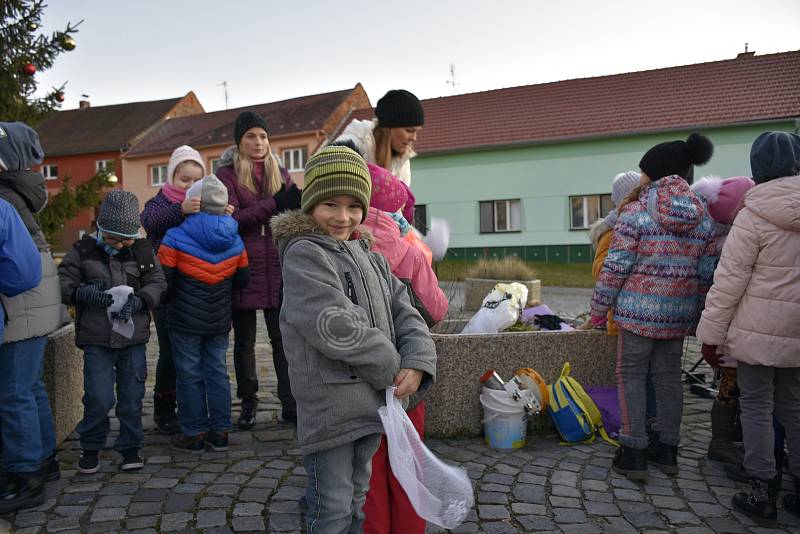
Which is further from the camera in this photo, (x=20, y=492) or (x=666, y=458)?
(x=666, y=458)

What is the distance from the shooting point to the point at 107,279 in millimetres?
3826

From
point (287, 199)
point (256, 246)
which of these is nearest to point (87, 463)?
point (256, 246)

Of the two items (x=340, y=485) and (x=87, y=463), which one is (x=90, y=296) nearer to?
(x=87, y=463)

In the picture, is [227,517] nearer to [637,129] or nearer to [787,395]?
[787,395]

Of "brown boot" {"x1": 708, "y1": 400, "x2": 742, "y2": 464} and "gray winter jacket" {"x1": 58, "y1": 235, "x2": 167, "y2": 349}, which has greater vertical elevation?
"gray winter jacket" {"x1": 58, "y1": 235, "x2": 167, "y2": 349}

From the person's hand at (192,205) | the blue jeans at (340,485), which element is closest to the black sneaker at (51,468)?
the person's hand at (192,205)

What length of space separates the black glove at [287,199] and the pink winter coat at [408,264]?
161cm

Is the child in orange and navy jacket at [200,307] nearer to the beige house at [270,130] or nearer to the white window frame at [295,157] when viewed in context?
the beige house at [270,130]

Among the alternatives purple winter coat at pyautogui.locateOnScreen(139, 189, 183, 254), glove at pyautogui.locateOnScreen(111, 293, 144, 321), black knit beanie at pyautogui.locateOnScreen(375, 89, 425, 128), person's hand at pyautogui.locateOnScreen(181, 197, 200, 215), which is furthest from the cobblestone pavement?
black knit beanie at pyautogui.locateOnScreen(375, 89, 425, 128)

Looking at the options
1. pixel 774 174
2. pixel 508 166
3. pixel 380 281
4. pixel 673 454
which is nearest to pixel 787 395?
pixel 673 454

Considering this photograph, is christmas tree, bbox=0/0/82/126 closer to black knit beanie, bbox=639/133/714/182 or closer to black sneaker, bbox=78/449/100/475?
black sneaker, bbox=78/449/100/475

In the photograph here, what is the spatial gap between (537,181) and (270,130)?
11.4 meters

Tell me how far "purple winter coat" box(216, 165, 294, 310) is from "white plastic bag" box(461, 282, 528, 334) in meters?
1.58

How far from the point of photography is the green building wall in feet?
75.1
